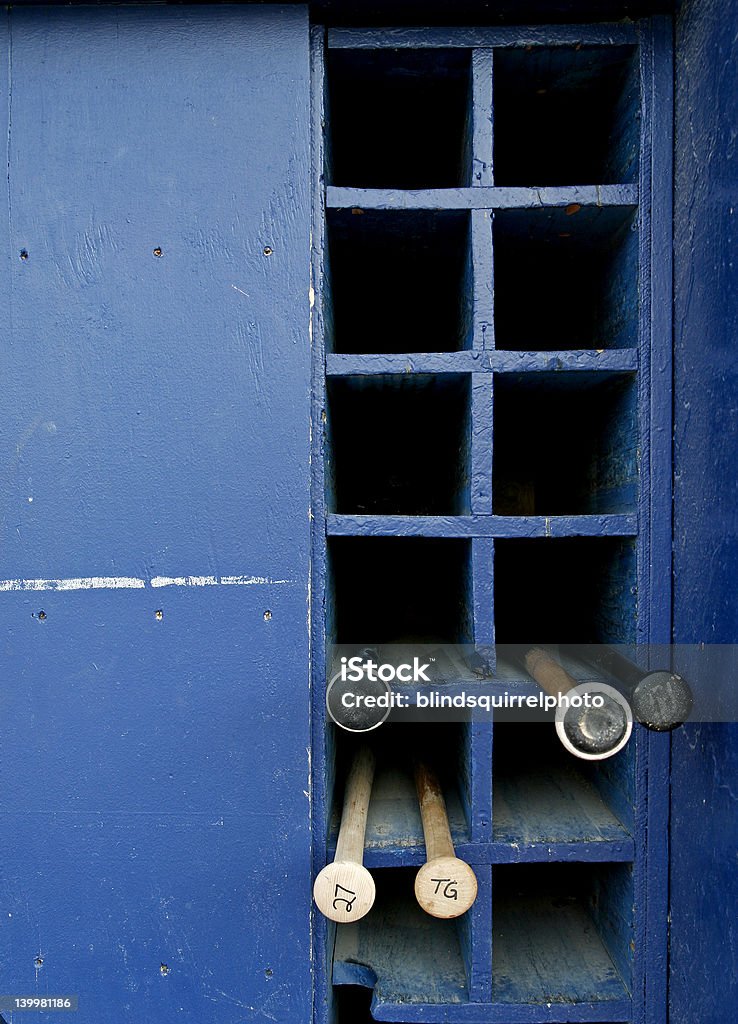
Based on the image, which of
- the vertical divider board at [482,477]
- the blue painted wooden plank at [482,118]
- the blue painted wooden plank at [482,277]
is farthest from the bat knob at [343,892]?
the blue painted wooden plank at [482,118]

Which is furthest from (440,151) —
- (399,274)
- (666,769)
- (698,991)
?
(698,991)

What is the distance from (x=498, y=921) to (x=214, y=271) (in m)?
1.33

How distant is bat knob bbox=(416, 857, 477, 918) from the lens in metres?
0.76

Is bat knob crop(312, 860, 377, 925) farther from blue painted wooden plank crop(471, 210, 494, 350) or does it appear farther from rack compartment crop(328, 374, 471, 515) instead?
blue painted wooden plank crop(471, 210, 494, 350)

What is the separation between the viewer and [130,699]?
88 cm

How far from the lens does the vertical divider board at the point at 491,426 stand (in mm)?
875

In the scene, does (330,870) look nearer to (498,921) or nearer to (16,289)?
(498,921)

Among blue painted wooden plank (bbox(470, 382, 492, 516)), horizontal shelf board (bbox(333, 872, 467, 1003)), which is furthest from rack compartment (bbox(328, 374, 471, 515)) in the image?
horizontal shelf board (bbox(333, 872, 467, 1003))

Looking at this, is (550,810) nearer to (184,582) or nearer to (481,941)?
(481,941)

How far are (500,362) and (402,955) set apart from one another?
1.07 m

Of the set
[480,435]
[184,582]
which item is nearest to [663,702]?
[480,435]

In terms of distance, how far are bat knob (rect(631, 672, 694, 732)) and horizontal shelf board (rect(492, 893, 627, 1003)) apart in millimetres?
540

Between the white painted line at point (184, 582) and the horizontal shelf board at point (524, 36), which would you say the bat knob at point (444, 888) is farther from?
the horizontal shelf board at point (524, 36)

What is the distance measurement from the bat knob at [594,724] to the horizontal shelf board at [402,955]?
1.77 feet
